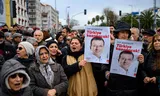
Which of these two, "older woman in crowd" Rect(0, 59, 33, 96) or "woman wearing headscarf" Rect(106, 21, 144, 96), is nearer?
"older woman in crowd" Rect(0, 59, 33, 96)

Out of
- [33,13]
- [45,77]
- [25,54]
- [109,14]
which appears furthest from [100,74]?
[33,13]

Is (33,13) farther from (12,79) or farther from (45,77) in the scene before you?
(12,79)

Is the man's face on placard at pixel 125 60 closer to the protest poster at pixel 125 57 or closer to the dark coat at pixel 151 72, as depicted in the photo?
the protest poster at pixel 125 57

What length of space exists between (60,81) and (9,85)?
1104 millimetres

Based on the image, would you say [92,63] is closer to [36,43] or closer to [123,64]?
[123,64]

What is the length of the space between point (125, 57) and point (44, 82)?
1.34 m

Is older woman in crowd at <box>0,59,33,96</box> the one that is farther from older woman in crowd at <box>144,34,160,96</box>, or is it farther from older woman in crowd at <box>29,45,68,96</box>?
older woman in crowd at <box>144,34,160,96</box>

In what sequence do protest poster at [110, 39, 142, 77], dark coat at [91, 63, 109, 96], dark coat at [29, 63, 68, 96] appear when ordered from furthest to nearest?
dark coat at [91, 63, 109, 96], protest poster at [110, 39, 142, 77], dark coat at [29, 63, 68, 96]

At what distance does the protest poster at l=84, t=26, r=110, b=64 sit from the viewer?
13.5 ft

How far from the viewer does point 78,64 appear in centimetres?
406

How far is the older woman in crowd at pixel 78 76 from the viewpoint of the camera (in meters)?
4.21

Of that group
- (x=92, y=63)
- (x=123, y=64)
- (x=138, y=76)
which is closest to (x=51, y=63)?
(x=92, y=63)

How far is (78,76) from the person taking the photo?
13.8ft

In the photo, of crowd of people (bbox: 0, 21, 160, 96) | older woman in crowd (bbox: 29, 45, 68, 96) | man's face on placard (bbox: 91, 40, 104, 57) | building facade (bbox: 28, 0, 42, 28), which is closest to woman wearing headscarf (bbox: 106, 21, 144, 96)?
crowd of people (bbox: 0, 21, 160, 96)
